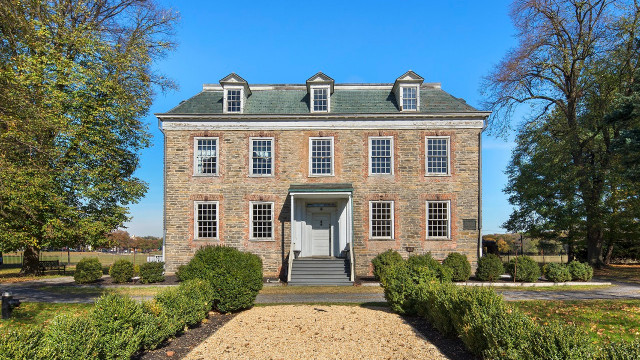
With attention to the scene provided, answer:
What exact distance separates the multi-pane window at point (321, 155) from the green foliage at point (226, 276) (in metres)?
10.5

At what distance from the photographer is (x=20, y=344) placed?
16.2 feet

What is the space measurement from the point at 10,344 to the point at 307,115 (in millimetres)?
17758

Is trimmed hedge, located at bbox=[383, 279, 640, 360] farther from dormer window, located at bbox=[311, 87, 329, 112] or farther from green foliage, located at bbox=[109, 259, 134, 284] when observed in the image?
green foliage, located at bbox=[109, 259, 134, 284]

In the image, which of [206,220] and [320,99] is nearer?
[206,220]

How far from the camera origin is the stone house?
21.1 m

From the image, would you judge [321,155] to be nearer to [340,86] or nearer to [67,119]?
[340,86]

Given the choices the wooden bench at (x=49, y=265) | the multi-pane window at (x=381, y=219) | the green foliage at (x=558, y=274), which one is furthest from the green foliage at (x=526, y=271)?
the wooden bench at (x=49, y=265)

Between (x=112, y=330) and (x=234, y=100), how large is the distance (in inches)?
670

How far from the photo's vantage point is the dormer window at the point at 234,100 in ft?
72.8

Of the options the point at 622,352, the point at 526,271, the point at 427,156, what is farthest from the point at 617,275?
the point at 622,352

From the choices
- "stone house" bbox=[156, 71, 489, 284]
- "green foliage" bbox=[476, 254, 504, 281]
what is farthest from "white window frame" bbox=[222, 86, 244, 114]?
"green foliage" bbox=[476, 254, 504, 281]

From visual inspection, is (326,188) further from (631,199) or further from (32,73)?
(631,199)

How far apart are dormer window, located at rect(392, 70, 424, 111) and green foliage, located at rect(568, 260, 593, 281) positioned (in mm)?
11238

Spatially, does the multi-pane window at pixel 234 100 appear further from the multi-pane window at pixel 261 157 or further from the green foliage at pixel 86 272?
the green foliage at pixel 86 272
